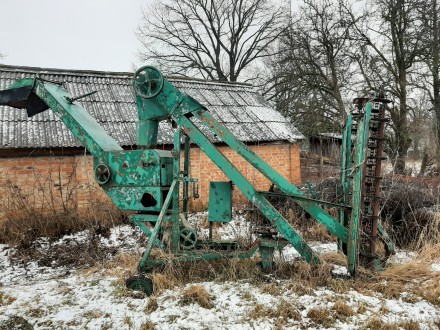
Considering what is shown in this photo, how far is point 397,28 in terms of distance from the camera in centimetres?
1505

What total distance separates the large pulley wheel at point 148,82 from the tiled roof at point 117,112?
4.15m

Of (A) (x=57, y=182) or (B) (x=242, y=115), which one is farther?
(B) (x=242, y=115)

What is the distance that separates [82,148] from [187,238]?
4776 millimetres

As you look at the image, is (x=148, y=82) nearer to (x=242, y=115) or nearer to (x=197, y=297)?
(x=197, y=297)

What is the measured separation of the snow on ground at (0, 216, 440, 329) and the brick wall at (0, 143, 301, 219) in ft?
9.22

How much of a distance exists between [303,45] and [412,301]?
16670mm

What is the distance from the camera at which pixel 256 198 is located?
3568mm

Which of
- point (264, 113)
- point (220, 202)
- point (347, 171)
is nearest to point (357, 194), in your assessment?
point (347, 171)

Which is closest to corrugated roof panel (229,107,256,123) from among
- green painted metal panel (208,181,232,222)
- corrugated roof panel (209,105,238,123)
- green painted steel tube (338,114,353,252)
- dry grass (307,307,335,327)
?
corrugated roof panel (209,105,238,123)

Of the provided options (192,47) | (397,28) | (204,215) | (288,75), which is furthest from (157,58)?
(204,215)

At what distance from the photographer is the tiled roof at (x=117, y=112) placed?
7.26 m

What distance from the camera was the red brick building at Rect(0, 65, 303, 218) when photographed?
6.84 meters

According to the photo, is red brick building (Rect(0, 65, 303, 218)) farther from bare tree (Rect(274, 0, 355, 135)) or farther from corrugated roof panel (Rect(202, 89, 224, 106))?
bare tree (Rect(274, 0, 355, 135))

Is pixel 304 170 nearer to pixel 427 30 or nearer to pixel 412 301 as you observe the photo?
pixel 427 30
